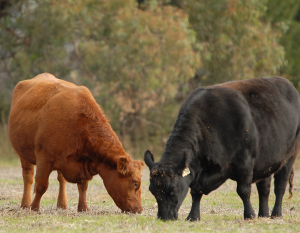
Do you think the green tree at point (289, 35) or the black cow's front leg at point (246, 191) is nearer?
the black cow's front leg at point (246, 191)

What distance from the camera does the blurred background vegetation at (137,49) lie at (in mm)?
14781

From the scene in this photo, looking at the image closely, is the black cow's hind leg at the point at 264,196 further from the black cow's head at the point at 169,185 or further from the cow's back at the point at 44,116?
the cow's back at the point at 44,116

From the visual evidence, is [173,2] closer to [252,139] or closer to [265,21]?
[265,21]

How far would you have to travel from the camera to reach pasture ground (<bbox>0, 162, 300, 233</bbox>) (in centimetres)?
502

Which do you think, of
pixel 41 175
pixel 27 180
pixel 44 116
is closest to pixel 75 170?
pixel 41 175

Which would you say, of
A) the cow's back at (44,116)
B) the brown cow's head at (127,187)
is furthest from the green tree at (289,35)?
the brown cow's head at (127,187)

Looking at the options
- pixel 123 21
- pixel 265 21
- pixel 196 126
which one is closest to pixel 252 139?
pixel 196 126

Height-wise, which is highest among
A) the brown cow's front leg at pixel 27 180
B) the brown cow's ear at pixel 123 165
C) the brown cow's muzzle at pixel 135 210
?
the brown cow's ear at pixel 123 165

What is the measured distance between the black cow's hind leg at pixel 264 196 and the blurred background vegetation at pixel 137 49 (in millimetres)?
8604

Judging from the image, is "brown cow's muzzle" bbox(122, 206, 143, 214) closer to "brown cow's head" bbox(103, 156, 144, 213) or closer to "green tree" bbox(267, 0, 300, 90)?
"brown cow's head" bbox(103, 156, 144, 213)

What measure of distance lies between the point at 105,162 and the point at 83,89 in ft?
4.32

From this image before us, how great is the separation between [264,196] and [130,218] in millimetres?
2070

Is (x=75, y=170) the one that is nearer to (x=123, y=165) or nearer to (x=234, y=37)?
(x=123, y=165)

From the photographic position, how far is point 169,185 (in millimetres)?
5121
